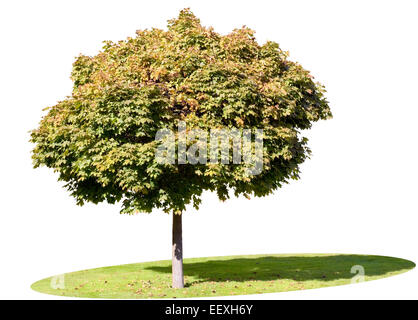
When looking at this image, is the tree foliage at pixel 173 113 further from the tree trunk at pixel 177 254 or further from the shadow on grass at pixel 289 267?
the shadow on grass at pixel 289 267

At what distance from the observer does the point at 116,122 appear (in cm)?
2206

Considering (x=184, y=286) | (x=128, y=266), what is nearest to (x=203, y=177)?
(x=184, y=286)

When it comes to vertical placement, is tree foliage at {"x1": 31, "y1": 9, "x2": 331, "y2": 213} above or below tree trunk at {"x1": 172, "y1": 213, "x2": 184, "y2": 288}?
above

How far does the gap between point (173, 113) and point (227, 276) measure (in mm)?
10312

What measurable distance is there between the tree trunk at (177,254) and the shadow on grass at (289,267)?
0.95 m

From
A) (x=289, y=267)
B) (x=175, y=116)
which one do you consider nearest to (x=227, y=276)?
(x=289, y=267)

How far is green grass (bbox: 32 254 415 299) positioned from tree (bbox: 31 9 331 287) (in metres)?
2.25

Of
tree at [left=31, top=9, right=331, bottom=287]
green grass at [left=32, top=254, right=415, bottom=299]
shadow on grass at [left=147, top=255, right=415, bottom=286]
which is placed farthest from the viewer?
shadow on grass at [left=147, top=255, right=415, bottom=286]

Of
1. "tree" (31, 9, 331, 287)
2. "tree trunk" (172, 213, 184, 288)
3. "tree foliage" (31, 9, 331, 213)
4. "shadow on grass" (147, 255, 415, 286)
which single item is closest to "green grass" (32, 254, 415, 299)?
"shadow on grass" (147, 255, 415, 286)

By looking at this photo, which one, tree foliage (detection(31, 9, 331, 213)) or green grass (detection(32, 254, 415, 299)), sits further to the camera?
green grass (detection(32, 254, 415, 299))

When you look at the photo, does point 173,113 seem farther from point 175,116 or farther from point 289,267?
point 289,267

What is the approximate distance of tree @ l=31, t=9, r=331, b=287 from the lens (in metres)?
22.2

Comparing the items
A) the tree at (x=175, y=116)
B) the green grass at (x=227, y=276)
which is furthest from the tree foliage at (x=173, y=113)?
the green grass at (x=227, y=276)

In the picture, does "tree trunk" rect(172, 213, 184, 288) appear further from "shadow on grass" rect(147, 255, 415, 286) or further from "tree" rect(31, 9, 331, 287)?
"shadow on grass" rect(147, 255, 415, 286)
